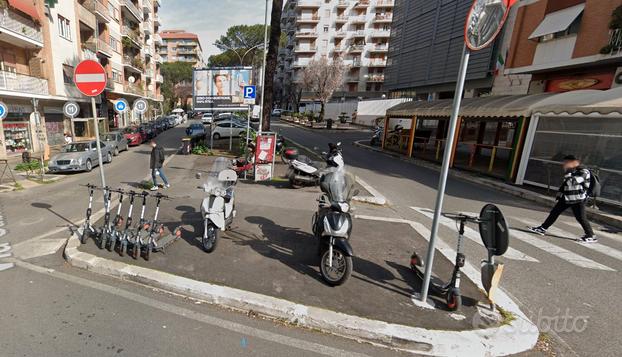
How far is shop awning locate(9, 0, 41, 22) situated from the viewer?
13856 mm

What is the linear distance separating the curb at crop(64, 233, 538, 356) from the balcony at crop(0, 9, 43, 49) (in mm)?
18245

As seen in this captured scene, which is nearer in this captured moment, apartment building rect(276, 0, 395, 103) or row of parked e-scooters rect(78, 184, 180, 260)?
row of parked e-scooters rect(78, 184, 180, 260)

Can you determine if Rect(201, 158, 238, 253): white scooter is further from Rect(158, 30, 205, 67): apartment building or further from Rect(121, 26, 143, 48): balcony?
Rect(158, 30, 205, 67): apartment building

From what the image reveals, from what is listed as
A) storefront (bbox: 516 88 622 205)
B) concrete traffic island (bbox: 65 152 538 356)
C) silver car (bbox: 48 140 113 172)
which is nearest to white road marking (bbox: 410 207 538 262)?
concrete traffic island (bbox: 65 152 538 356)

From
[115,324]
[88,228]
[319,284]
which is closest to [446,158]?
[319,284]

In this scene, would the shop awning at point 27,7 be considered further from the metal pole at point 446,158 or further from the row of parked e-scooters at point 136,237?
the metal pole at point 446,158

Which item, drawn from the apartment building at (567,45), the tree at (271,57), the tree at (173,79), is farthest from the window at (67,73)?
the tree at (173,79)

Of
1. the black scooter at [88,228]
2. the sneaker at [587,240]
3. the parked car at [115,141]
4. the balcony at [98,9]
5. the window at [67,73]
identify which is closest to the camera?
the black scooter at [88,228]

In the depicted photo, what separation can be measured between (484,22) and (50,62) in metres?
23.6

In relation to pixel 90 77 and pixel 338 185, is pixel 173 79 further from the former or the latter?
pixel 338 185

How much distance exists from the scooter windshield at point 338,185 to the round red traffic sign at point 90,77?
173 inches

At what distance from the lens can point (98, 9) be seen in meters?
23.2

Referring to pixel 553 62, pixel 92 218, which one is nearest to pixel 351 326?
pixel 92 218

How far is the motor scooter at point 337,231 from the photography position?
143 inches
